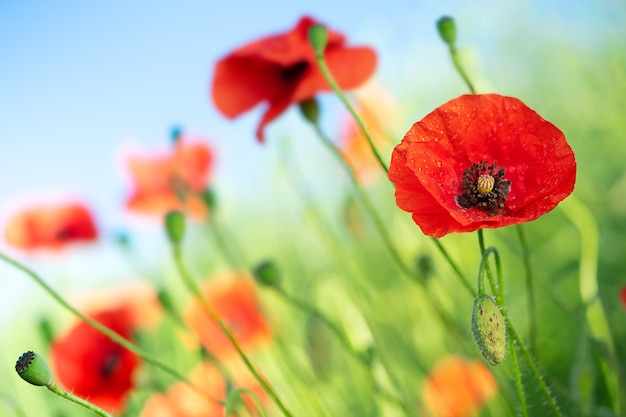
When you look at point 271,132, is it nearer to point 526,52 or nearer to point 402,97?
point 402,97

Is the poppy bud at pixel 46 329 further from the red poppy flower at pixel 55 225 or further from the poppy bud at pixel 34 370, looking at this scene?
the red poppy flower at pixel 55 225

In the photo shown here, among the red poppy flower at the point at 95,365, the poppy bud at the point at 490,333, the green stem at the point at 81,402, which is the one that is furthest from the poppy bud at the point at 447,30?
the red poppy flower at the point at 95,365

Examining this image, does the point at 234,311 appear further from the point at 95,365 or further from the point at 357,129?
the point at 357,129

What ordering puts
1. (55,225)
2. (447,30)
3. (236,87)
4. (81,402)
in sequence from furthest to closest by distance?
(55,225), (236,87), (447,30), (81,402)

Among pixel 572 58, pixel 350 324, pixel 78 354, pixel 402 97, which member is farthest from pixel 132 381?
pixel 572 58

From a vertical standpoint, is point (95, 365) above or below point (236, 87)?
below

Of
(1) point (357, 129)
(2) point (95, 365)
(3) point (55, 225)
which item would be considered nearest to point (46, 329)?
(2) point (95, 365)
